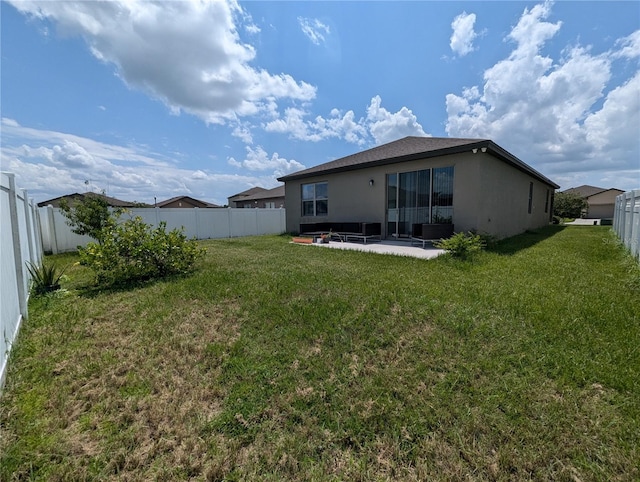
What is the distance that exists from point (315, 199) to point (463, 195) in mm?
6746

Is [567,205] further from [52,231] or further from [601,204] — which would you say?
[52,231]

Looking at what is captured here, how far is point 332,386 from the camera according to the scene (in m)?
2.33

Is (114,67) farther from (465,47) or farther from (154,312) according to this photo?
(465,47)

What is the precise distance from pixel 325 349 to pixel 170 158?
1727 centimetres

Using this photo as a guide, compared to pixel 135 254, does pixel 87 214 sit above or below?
above

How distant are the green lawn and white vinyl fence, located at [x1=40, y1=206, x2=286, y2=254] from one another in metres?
8.08

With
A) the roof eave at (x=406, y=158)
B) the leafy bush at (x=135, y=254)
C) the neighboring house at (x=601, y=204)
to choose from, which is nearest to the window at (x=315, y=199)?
the roof eave at (x=406, y=158)

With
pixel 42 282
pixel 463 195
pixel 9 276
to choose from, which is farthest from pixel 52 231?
pixel 463 195

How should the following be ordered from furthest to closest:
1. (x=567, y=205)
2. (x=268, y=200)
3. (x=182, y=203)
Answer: (x=182, y=203) < (x=567, y=205) < (x=268, y=200)

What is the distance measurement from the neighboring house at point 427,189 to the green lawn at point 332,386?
4.88 m

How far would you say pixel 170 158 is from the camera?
53.6ft

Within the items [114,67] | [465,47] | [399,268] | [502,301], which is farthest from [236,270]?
[465,47]

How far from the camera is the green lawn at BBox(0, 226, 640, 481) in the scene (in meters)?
1.70

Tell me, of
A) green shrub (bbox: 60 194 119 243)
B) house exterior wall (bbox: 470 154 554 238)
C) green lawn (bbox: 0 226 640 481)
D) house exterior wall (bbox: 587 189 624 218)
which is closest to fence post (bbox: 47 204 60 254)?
green shrub (bbox: 60 194 119 243)
